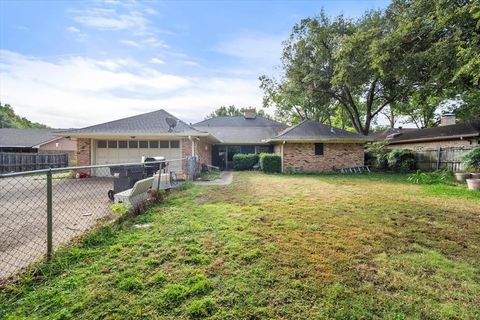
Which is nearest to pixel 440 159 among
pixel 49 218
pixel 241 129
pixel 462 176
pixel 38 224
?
pixel 462 176

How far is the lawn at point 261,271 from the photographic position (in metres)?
2.17

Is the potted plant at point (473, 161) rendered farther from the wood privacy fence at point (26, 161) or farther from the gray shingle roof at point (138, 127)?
the wood privacy fence at point (26, 161)

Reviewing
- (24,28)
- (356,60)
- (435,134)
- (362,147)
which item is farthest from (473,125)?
(24,28)

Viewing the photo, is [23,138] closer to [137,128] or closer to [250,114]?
[137,128]

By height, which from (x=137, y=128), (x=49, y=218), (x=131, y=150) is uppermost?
(x=137, y=128)

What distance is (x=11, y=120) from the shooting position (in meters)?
41.3

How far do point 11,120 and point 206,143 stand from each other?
43978 mm

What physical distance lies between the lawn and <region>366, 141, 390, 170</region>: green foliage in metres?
11.5

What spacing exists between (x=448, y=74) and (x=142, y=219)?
13.6 metres

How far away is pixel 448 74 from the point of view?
10.8 meters

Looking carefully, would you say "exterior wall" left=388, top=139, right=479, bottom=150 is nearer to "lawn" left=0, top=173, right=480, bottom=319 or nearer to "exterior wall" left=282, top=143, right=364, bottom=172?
"exterior wall" left=282, top=143, right=364, bottom=172

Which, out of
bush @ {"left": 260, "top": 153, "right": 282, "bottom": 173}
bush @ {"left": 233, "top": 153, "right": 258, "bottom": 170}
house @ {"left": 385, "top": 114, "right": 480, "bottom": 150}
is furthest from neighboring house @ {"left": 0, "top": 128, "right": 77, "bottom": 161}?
house @ {"left": 385, "top": 114, "right": 480, "bottom": 150}

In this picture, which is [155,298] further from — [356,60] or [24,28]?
[356,60]

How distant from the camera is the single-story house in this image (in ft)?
39.8
